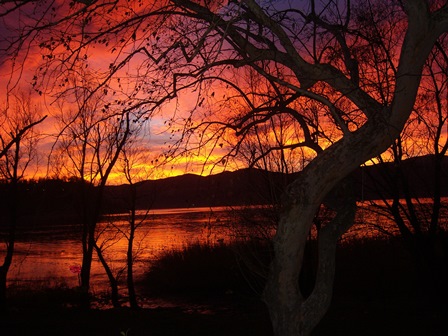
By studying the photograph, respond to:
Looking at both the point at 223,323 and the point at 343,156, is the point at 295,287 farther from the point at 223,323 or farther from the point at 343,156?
the point at 223,323

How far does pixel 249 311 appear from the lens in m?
15.9

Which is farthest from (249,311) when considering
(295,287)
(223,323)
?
(295,287)

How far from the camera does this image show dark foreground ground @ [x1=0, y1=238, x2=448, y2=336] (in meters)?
11.3

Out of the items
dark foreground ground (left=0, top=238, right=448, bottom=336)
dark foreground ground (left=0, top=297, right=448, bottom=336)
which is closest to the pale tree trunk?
dark foreground ground (left=0, top=238, right=448, bottom=336)

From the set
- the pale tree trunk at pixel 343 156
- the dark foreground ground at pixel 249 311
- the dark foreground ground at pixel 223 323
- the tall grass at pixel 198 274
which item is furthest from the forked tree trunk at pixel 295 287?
the tall grass at pixel 198 274

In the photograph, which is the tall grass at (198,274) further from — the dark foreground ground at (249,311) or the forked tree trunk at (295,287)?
the forked tree trunk at (295,287)

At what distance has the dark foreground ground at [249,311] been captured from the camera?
11.3 metres

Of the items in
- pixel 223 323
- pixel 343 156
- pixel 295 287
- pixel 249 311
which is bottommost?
pixel 249 311

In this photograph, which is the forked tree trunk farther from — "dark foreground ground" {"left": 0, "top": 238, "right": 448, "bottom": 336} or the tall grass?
the tall grass

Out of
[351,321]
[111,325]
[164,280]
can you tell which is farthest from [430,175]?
[164,280]

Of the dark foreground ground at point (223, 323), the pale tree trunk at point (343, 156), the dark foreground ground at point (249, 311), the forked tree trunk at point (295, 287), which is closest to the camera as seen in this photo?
the pale tree trunk at point (343, 156)

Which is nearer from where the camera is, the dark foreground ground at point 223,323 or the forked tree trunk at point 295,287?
the forked tree trunk at point 295,287

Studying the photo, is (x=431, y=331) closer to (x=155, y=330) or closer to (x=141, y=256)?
(x=155, y=330)

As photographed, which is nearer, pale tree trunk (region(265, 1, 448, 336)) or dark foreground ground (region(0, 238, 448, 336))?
pale tree trunk (region(265, 1, 448, 336))
